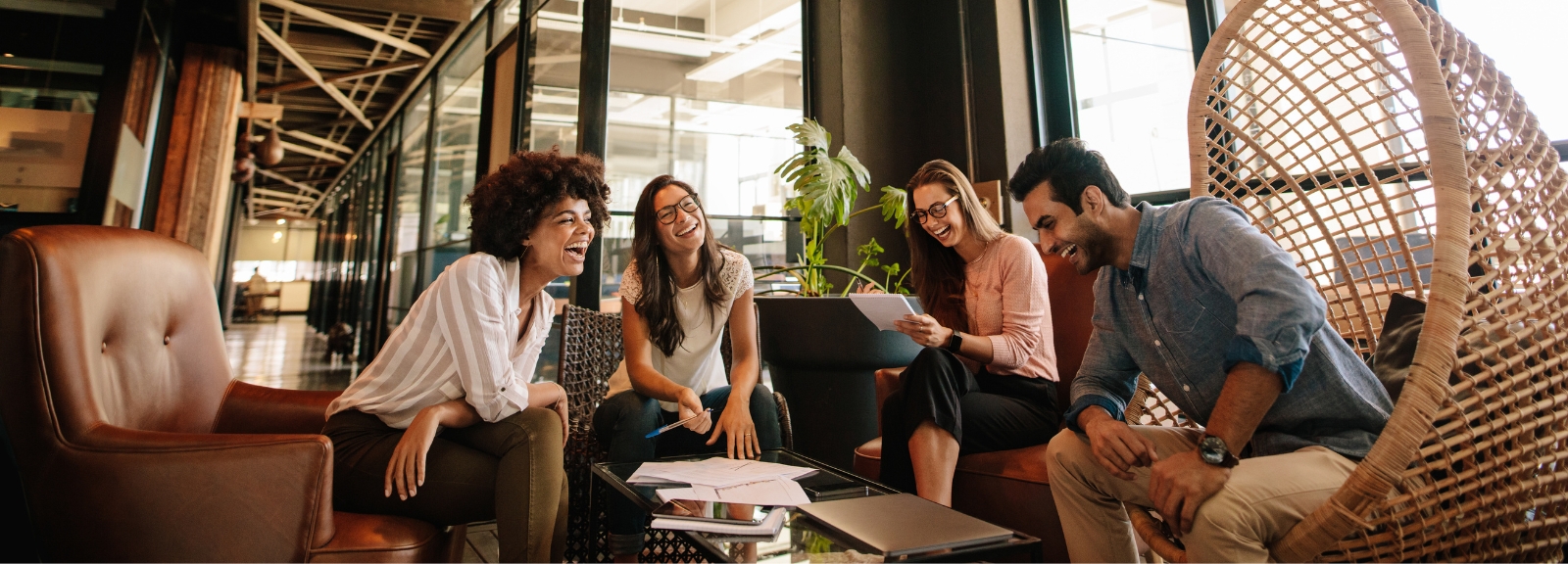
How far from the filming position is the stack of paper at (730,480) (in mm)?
1139

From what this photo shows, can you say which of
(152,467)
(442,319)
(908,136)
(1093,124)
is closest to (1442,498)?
(442,319)

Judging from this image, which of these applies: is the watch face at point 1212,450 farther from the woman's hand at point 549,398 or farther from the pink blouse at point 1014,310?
the woman's hand at point 549,398

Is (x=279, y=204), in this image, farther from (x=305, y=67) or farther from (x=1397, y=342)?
(x=1397, y=342)

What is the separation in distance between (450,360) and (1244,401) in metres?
1.43

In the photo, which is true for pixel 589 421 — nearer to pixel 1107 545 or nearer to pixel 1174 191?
pixel 1107 545

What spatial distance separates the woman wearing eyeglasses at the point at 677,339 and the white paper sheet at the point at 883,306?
1.19 ft

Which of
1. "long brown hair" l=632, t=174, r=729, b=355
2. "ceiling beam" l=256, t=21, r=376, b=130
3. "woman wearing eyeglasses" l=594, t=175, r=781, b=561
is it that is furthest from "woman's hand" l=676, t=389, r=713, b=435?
"ceiling beam" l=256, t=21, r=376, b=130

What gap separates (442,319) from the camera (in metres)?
1.37

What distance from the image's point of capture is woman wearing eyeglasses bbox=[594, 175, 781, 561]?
1767mm

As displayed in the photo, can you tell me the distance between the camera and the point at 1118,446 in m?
1.27

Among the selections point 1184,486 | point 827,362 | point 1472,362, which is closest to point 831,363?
point 827,362

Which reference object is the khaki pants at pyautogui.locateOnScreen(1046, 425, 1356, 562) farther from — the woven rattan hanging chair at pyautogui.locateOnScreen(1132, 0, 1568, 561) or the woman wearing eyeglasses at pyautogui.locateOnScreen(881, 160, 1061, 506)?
the woman wearing eyeglasses at pyautogui.locateOnScreen(881, 160, 1061, 506)

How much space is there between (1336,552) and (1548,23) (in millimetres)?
1936

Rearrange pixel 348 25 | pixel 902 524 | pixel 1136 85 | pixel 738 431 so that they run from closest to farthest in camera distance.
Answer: pixel 902 524, pixel 738 431, pixel 1136 85, pixel 348 25
